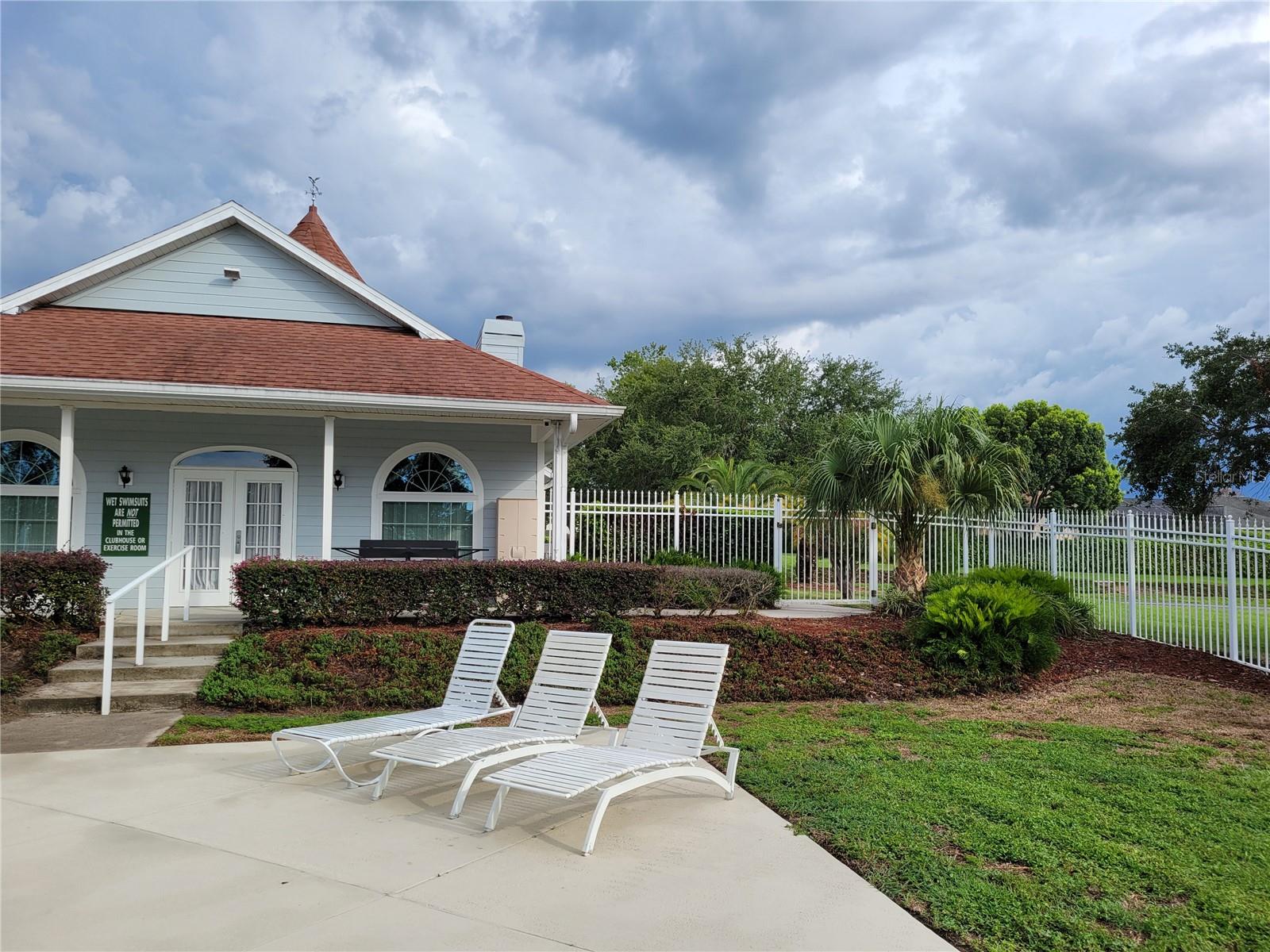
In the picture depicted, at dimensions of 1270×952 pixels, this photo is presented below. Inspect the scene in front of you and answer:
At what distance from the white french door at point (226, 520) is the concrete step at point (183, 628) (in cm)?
197

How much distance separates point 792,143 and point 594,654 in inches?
425

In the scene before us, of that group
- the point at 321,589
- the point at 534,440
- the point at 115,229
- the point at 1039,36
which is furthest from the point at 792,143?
the point at 115,229

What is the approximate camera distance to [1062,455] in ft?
169

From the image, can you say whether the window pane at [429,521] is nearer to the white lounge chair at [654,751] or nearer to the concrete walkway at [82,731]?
the concrete walkway at [82,731]

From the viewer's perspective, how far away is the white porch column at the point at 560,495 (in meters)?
13.4

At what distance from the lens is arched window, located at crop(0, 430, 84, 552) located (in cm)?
1280

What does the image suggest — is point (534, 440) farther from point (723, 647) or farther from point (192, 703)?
point (723, 647)

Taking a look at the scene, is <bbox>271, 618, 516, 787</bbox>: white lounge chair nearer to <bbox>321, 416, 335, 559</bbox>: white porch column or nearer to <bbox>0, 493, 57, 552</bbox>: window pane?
<bbox>321, 416, 335, 559</bbox>: white porch column

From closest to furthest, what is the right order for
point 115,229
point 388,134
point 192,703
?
point 192,703 → point 388,134 → point 115,229

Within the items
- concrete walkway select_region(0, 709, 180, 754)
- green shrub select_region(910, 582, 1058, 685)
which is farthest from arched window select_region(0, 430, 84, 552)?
green shrub select_region(910, 582, 1058, 685)

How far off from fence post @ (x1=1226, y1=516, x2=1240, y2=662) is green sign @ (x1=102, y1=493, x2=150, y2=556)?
48.8 feet

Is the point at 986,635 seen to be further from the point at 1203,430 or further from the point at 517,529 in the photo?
the point at 1203,430

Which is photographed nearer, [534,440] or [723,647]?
[723,647]

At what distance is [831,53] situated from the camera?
33.5 ft
